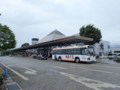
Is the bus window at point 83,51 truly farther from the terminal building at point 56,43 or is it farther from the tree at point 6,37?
the tree at point 6,37

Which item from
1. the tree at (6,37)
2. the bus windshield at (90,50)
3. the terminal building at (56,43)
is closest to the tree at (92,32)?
the terminal building at (56,43)

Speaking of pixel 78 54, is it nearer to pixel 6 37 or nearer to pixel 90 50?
pixel 90 50

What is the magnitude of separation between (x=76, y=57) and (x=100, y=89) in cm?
1392

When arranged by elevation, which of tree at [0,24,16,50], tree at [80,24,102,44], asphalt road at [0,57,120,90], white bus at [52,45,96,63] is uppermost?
tree at [80,24,102,44]

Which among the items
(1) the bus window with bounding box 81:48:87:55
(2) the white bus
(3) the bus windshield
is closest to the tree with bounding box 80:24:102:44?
(2) the white bus

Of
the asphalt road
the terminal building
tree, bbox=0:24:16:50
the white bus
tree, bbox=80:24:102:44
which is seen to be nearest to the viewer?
the asphalt road

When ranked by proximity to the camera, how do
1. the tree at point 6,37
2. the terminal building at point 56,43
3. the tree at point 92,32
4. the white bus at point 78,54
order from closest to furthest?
1. the tree at point 6,37
2. the white bus at point 78,54
3. the terminal building at point 56,43
4. the tree at point 92,32

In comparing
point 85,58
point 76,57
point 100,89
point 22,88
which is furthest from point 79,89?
point 76,57

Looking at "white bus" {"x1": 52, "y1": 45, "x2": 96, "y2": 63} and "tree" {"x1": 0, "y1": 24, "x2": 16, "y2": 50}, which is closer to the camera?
"tree" {"x1": 0, "y1": 24, "x2": 16, "y2": 50}

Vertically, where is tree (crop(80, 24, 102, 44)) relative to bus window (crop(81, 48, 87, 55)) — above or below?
Answer: above

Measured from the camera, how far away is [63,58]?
22141 mm

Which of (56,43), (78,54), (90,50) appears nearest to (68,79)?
(90,50)

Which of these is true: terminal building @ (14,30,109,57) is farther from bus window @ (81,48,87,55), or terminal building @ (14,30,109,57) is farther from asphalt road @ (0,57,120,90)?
asphalt road @ (0,57,120,90)

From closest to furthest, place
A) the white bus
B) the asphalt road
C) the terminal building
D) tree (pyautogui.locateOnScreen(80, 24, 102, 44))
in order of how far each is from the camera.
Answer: the asphalt road, the white bus, the terminal building, tree (pyautogui.locateOnScreen(80, 24, 102, 44))
